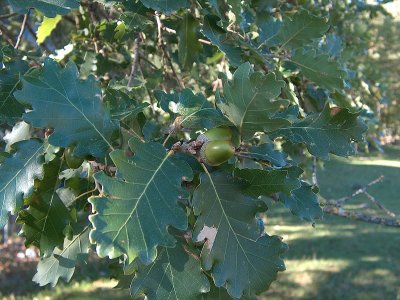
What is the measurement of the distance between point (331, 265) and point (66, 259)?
5.59 meters

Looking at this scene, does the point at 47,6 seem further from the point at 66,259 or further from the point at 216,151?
the point at 66,259

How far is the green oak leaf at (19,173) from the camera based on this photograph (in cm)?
124

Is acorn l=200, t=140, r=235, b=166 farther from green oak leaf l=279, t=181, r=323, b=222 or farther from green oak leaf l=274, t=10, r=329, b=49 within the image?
green oak leaf l=274, t=10, r=329, b=49

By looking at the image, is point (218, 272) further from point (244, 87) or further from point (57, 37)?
point (57, 37)

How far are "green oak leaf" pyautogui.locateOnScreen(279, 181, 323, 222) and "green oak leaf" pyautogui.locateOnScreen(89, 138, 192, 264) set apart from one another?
1.10ft

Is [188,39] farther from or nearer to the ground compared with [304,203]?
farther from the ground

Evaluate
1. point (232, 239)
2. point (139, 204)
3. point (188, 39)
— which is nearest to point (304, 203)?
point (232, 239)

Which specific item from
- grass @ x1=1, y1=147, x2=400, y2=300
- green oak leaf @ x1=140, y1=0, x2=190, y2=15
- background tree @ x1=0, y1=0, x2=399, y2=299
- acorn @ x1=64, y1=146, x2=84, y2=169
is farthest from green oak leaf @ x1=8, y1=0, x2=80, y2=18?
grass @ x1=1, y1=147, x2=400, y2=300

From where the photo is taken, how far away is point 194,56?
189cm

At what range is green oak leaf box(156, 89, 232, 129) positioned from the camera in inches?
47.4

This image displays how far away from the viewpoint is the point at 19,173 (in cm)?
128

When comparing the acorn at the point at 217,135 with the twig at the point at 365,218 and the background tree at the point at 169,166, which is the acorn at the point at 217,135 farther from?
the twig at the point at 365,218

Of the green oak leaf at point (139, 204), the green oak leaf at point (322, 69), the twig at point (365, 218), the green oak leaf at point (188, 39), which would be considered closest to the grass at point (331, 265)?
the twig at point (365, 218)

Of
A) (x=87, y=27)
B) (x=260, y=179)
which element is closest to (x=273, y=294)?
(x=87, y=27)
